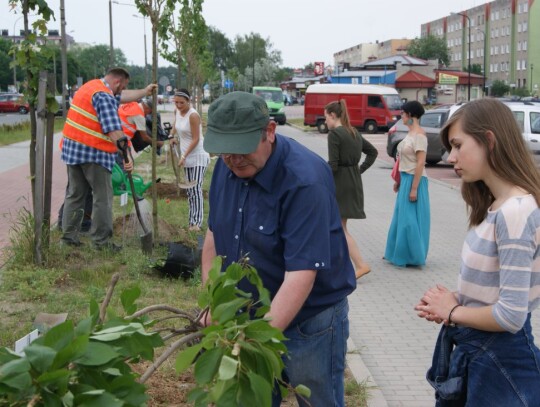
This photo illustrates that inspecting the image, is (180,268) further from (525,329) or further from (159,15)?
(525,329)

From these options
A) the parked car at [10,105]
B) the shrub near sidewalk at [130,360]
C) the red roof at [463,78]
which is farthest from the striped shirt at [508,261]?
the red roof at [463,78]

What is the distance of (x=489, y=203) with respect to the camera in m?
2.90

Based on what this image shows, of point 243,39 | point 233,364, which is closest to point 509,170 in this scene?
point 233,364

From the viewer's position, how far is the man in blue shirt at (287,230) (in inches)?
109

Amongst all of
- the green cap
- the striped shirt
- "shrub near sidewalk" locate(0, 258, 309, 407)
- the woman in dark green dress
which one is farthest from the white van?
"shrub near sidewalk" locate(0, 258, 309, 407)

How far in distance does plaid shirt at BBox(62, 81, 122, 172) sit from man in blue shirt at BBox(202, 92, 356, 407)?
5.10m

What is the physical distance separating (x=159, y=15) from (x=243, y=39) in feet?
398

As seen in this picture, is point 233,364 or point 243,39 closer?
point 233,364

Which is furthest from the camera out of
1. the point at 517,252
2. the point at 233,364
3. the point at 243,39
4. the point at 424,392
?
the point at 243,39

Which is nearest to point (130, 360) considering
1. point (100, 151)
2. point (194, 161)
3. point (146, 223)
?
point (100, 151)

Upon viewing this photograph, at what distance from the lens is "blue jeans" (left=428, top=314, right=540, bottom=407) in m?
2.75

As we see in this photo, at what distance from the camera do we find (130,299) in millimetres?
2299

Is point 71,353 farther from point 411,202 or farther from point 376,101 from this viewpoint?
point 376,101

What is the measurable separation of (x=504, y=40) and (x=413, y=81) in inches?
1667
